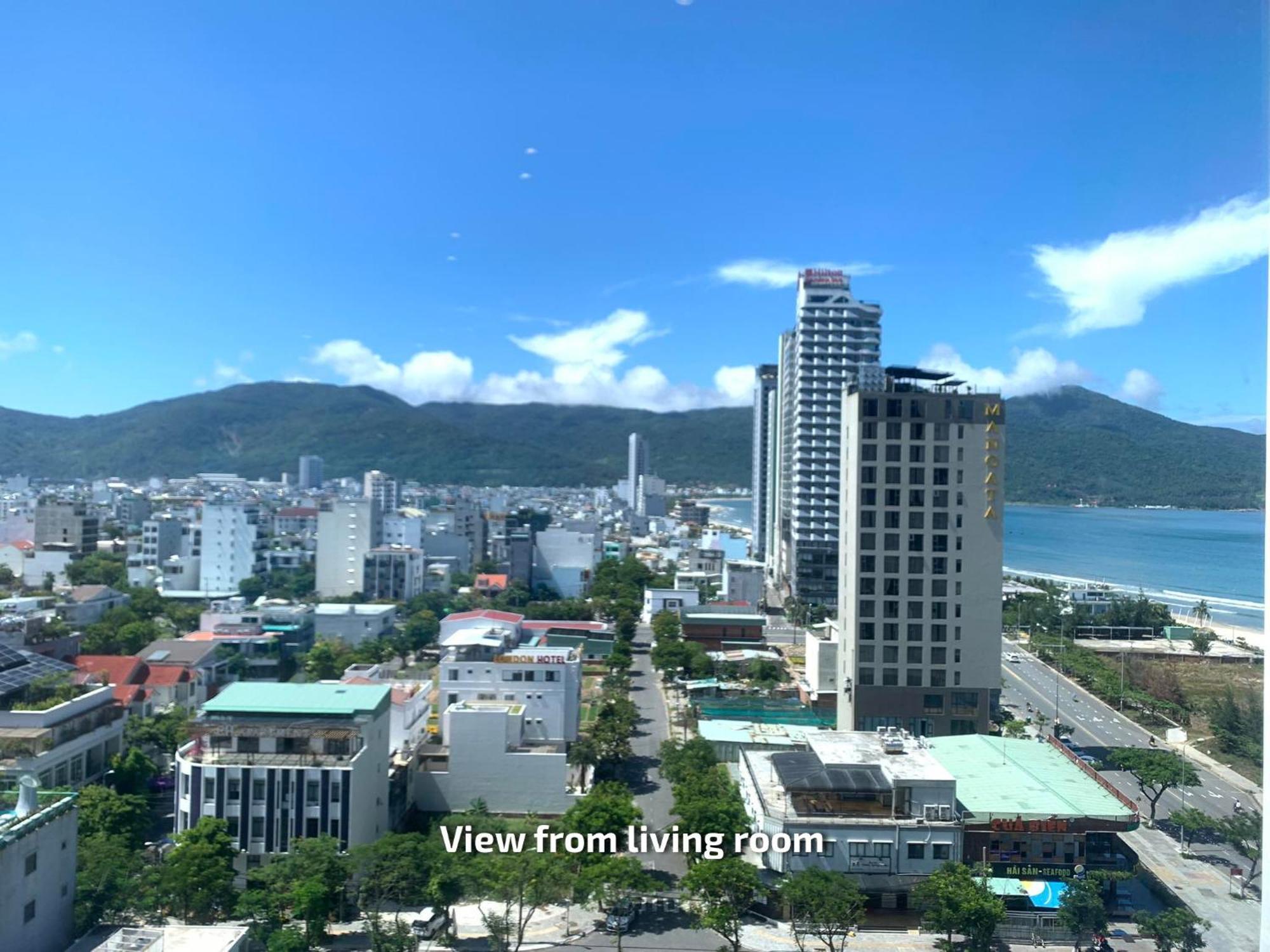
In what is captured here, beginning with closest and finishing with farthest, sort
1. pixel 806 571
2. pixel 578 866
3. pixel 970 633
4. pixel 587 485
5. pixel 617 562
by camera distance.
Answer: pixel 578 866 < pixel 970 633 < pixel 806 571 < pixel 617 562 < pixel 587 485

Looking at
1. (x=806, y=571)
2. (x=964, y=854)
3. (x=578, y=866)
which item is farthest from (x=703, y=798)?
(x=806, y=571)

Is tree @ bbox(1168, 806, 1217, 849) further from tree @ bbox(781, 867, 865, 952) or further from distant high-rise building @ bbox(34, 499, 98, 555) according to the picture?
distant high-rise building @ bbox(34, 499, 98, 555)

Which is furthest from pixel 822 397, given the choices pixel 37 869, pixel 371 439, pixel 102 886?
pixel 371 439

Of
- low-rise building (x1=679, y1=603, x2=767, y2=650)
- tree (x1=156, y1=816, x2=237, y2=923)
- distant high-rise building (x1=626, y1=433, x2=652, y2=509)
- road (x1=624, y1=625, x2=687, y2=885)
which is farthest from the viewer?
distant high-rise building (x1=626, y1=433, x2=652, y2=509)

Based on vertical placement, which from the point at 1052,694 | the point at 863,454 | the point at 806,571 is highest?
the point at 863,454

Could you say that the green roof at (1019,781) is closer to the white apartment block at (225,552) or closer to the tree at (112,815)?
the tree at (112,815)

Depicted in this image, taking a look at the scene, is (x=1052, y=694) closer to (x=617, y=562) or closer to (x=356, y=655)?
(x=356, y=655)

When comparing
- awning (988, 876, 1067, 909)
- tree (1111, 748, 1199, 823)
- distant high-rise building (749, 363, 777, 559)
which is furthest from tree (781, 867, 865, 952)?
distant high-rise building (749, 363, 777, 559)
